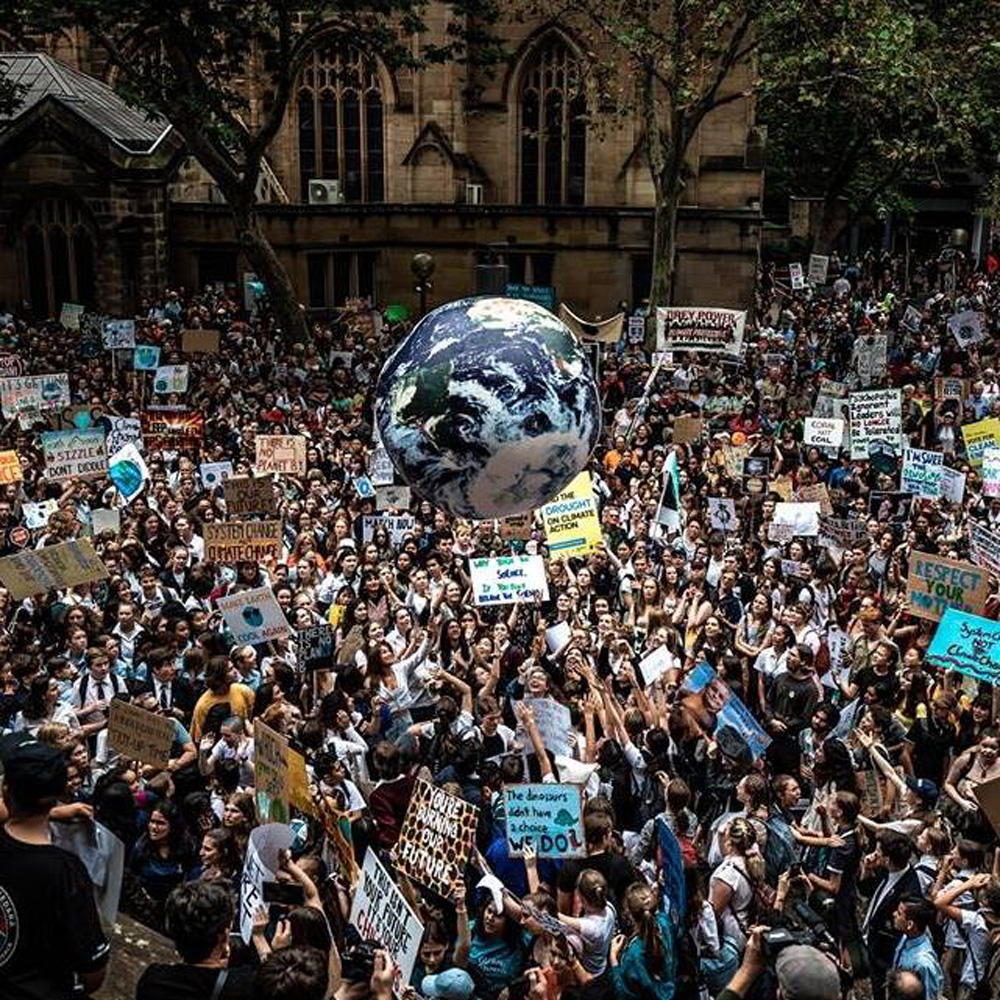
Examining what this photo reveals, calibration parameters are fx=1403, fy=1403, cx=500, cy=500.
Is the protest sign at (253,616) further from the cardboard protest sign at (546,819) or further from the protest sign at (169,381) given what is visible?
the protest sign at (169,381)

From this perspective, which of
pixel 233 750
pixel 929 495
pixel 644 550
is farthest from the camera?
pixel 929 495

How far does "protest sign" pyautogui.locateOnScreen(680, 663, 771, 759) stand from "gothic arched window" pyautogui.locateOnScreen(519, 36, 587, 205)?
26.5 metres

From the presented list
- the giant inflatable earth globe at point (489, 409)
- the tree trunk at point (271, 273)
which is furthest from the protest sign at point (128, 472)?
the tree trunk at point (271, 273)

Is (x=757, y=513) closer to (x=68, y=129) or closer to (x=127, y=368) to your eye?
(x=127, y=368)

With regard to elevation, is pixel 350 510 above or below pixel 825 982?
below

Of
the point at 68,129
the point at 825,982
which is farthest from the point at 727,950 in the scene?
the point at 68,129

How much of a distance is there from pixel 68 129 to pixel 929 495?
2171cm

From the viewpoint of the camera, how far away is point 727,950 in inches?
257

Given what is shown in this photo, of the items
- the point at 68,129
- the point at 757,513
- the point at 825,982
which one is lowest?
the point at 757,513

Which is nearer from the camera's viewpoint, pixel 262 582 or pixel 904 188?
pixel 262 582

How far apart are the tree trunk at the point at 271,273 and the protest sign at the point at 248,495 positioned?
38.8 feet

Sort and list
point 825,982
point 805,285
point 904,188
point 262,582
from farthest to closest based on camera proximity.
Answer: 1. point 904,188
2. point 805,285
3. point 262,582
4. point 825,982

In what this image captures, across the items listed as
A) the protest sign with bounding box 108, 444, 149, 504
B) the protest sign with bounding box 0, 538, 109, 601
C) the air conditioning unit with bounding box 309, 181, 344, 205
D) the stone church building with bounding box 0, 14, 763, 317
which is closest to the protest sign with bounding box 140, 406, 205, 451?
the protest sign with bounding box 108, 444, 149, 504

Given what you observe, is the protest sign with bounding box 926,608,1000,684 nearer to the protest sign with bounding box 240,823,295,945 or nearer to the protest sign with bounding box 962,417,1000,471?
the protest sign with bounding box 240,823,295,945
